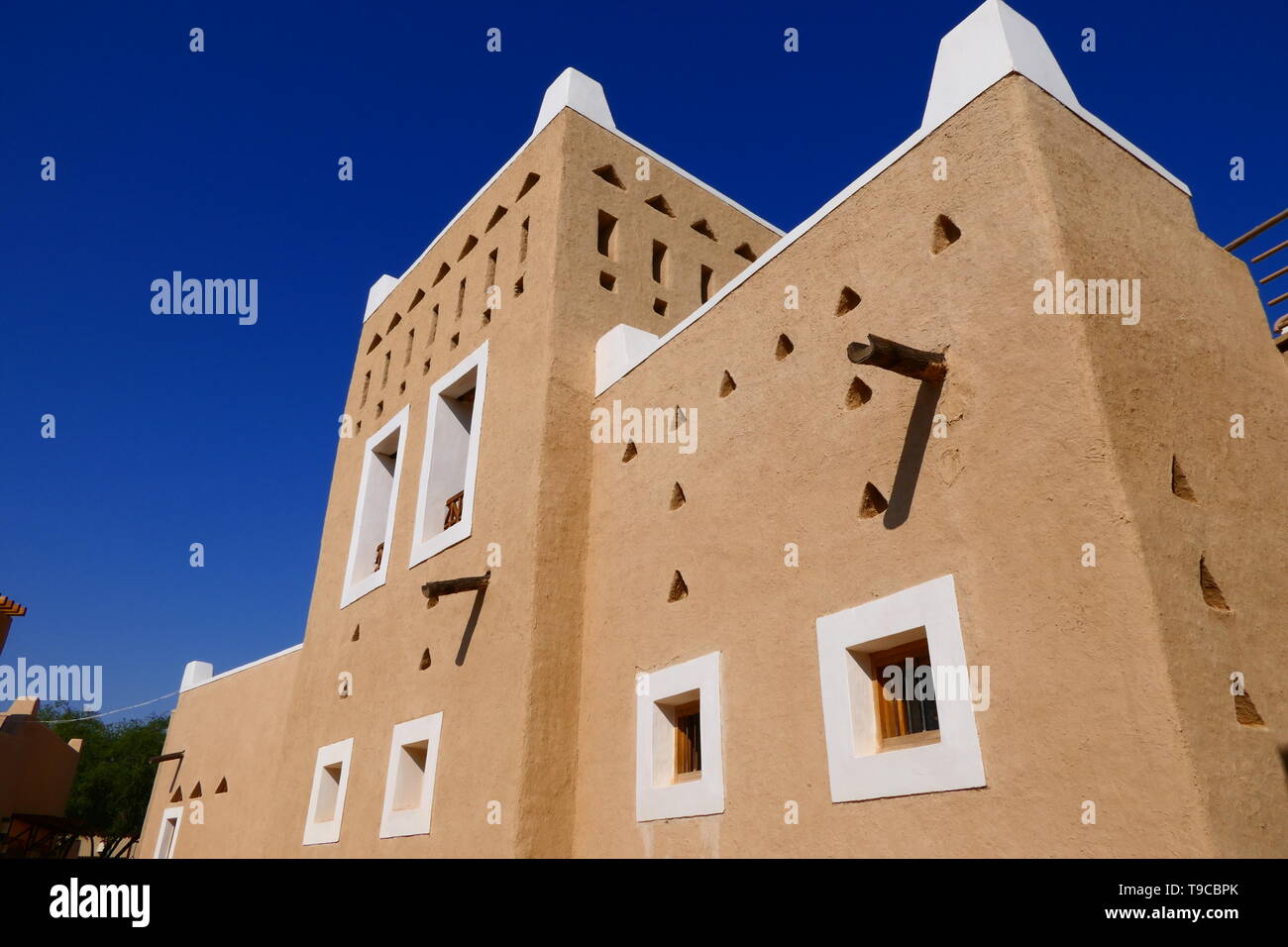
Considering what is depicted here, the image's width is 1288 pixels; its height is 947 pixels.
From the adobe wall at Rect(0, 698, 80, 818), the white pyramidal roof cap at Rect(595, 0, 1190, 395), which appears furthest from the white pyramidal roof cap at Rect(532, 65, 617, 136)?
the adobe wall at Rect(0, 698, 80, 818)

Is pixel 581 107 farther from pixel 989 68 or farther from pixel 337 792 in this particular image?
pixel 337 792

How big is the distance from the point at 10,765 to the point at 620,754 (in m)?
17.7

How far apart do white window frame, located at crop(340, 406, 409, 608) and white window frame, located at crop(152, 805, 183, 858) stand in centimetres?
541

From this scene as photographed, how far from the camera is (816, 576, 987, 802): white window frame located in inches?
146

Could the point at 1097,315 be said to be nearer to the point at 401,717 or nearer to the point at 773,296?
the point at 773,296

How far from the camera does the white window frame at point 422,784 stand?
21.5 ft

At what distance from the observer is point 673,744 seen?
5469 millimetres

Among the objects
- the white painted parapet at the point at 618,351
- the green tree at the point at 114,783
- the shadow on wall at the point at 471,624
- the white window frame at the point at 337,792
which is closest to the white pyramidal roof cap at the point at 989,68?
the white painted parapet at the point at 618,351

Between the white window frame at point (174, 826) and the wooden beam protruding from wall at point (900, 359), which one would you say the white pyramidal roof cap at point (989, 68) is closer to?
the wooden beam protruding from wall at point (900, 359)

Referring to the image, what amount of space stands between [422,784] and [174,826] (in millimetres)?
7510

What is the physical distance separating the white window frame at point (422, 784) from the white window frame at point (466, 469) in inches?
57.7

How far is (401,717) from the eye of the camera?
23.9ft
